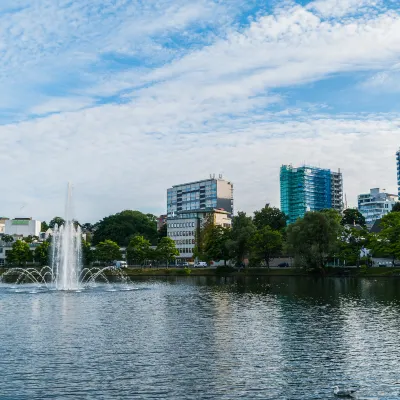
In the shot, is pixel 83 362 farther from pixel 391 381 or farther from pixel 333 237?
pixel 333 237

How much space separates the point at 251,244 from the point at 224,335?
97.5 m

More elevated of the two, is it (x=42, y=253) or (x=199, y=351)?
(x=42, y=253)

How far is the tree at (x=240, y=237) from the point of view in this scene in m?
135

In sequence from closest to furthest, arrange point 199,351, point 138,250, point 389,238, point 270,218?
point 199,351 < point 389,238 < point 138,250 < point 270,218

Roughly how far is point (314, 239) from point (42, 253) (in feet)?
316

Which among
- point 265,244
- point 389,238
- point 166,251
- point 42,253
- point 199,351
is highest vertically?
point 389,238

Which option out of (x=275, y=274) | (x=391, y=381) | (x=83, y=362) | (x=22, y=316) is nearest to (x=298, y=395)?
(x=391, y=381)

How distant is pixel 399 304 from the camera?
5550 centimetres

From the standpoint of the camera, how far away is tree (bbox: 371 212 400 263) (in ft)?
369

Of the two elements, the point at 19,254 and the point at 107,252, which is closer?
the point at 107,252

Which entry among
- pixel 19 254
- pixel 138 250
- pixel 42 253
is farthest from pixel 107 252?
pixel 19 254

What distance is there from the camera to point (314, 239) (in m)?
116

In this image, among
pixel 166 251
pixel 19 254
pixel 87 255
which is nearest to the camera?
pixel 166 251

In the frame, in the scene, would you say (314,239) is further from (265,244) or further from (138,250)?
(138,250)
